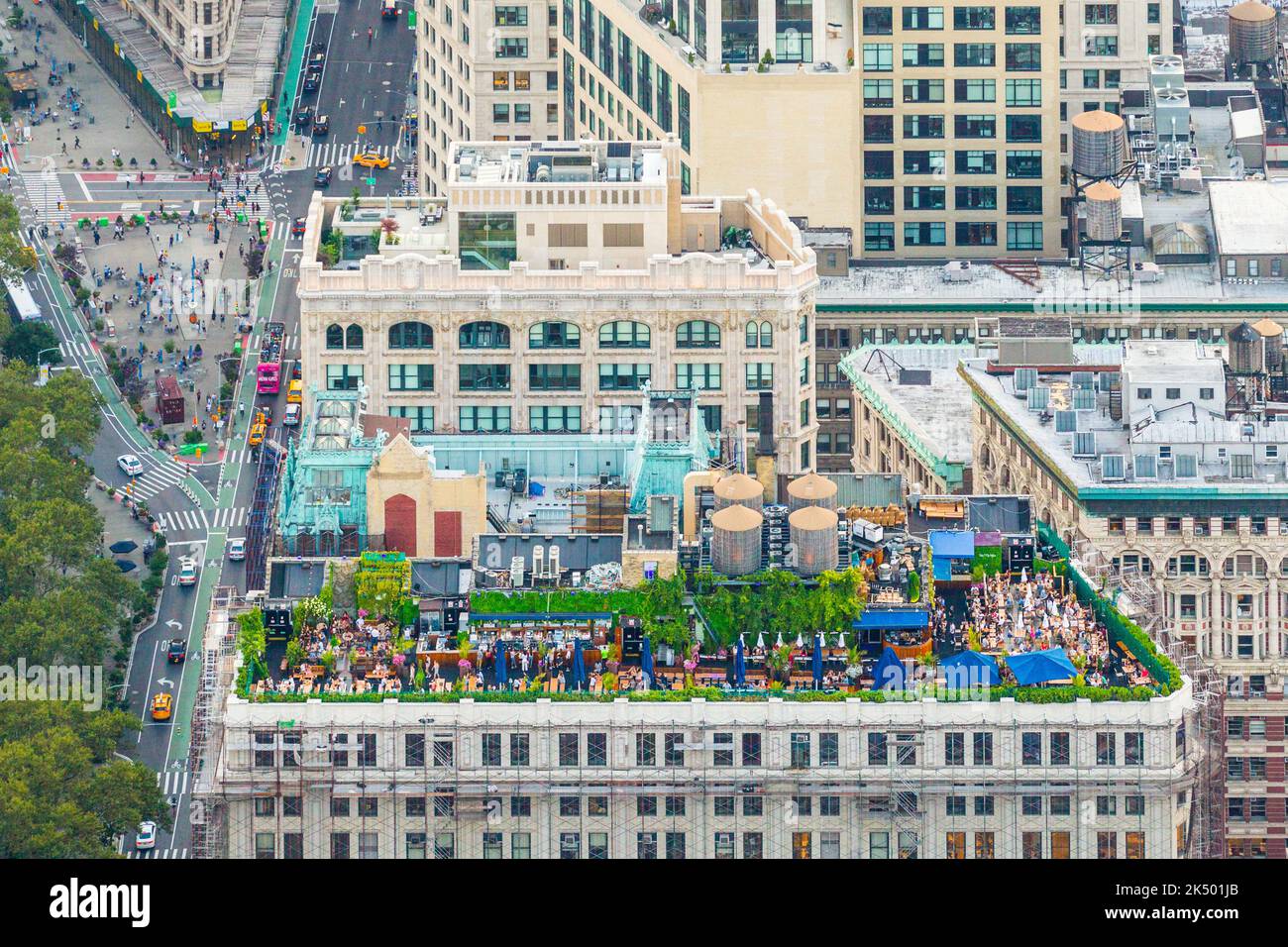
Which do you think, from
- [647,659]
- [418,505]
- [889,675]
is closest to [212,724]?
[647,659]

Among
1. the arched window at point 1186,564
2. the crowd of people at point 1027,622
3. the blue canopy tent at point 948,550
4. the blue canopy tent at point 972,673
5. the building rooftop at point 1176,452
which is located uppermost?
the building rooftop at point 1176,452

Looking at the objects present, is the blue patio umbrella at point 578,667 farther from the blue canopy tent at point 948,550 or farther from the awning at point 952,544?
the awning at point 952,544

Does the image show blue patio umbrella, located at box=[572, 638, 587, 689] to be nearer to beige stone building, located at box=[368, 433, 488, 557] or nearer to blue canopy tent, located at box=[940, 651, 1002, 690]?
blue canopy tent, located at box=[940, 651, 1002, 690]

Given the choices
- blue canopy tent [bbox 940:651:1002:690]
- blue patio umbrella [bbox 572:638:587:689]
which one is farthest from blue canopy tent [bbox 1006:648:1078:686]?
blue patio umbrella [bbox 572:638:587:689]

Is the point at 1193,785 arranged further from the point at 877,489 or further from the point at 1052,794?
the point at 877,489

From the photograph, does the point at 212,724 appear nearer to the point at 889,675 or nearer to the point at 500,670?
the point at 500,670

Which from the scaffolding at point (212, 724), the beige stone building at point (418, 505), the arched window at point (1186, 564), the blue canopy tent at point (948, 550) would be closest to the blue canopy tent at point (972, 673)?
the blue canopy tent at point (948, 550)
